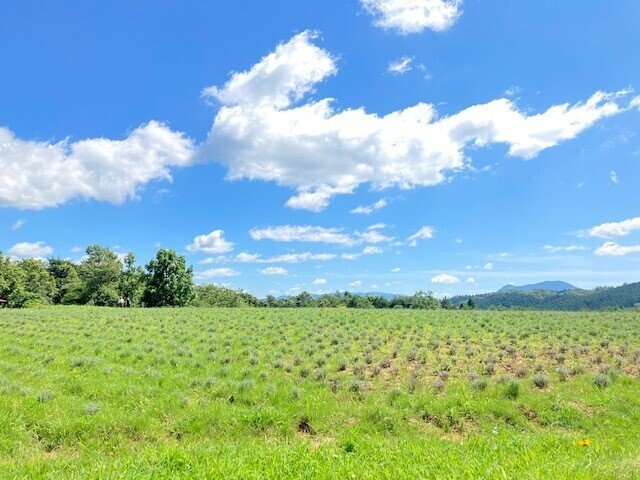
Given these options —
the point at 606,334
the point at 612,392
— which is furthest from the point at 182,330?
the point at 606,334

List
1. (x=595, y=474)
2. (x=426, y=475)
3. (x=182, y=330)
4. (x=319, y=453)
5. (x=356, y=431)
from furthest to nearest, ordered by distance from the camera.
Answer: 1. (x=182, y=330)
2. (x=356, y=431)
3. (x=319, y=453)
4. (x=426, y=475)
5. (x=595, y=474)

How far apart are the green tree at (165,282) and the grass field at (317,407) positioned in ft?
187

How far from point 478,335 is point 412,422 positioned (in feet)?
48.8

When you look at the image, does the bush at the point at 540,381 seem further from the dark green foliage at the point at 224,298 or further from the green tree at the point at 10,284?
the dark green foliage at the point at 224,298

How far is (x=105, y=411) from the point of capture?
947cm

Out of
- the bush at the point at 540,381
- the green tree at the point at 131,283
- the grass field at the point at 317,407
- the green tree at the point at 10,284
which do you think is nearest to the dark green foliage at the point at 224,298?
the green tree at the point at 131,283

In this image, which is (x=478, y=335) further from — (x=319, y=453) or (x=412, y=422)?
(x=319, y=453)

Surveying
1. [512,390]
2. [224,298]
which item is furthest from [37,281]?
[512,390]

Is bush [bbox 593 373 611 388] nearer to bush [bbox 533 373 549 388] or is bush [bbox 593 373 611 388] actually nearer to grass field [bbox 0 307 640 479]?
grass field [bbox 0 307 640 479]

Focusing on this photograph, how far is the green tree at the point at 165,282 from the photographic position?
7656 cm

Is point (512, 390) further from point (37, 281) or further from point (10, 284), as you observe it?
point (37, 281)

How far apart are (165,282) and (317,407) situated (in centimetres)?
7307

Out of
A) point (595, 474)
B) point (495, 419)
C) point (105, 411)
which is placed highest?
point (595, 474)

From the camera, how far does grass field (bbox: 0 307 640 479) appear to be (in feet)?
18.9
